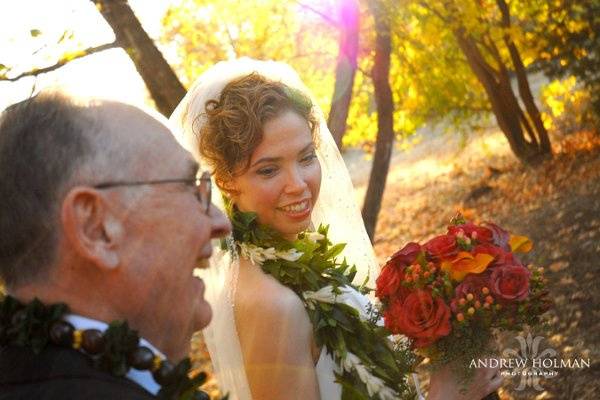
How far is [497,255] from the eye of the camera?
302 centimetres

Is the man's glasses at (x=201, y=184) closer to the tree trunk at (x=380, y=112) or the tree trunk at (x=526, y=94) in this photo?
the tree trunk at (x=380, y=112)

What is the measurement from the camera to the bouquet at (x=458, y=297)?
9.43 ft

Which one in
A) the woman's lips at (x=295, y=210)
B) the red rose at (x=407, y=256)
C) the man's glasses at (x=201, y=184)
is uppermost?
the man's glasses at (x=201, y=184)

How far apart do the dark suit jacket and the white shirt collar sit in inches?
2.0

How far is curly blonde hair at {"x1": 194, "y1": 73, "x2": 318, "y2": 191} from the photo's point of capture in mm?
3275

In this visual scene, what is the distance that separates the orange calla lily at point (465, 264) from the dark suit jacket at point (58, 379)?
153cm

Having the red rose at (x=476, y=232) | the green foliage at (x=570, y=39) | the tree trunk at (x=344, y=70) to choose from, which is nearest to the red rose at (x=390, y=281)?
the red rose at (x=476, y=232)

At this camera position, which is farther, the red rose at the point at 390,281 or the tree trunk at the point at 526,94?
the tree trunk at the point at 526,94

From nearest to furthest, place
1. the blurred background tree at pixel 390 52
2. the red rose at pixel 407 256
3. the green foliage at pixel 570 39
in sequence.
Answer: the red rose at pixel 407 256 → the blurred background tree at pixel 390 52 → the green foliage at pixel 570 39

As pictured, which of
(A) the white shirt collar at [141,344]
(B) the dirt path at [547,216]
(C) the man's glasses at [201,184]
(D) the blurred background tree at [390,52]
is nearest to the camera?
(A) the white shirt collar at [141,344]

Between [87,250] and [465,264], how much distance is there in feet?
5.32

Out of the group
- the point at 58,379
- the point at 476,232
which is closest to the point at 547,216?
the point at 476,232

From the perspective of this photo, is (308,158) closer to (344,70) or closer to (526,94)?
(344,70)

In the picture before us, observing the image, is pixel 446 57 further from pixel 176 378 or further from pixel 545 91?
pixel 176 378
